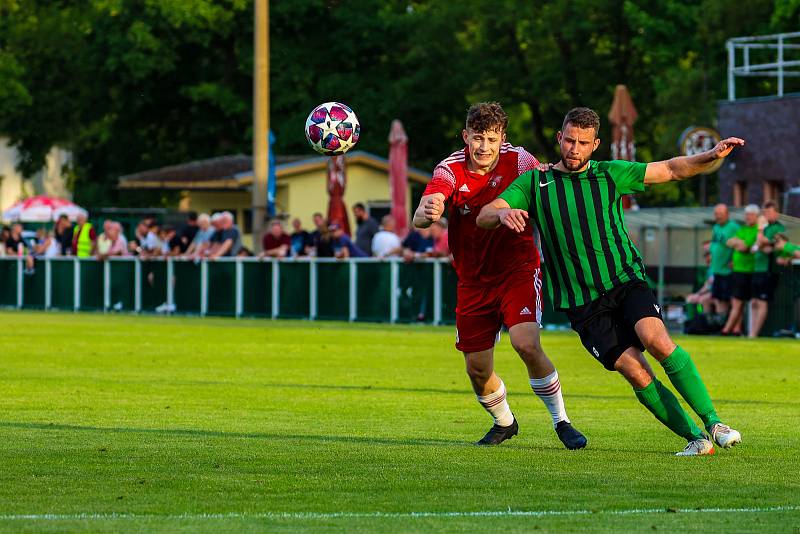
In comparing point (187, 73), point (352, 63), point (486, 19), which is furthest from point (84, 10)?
point (486, 19)

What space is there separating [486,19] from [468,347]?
48.2m

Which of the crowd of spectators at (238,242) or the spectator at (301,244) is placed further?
the spectator at (301,244)

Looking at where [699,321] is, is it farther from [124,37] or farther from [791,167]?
[124,37]

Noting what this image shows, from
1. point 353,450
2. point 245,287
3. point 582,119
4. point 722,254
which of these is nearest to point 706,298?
point 722,254

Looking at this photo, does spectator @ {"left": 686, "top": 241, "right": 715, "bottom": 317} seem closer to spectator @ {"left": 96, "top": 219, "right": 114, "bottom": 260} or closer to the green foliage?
spectator @ {"left": 96, "top": 219, "right": 114, "bottom": 260}

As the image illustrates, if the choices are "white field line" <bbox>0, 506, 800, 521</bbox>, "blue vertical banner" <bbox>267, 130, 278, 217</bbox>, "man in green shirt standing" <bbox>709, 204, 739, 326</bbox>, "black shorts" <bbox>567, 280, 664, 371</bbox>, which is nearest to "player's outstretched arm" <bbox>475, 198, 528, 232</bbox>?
"black shorts" <bbox>567, 280, 664, 371</bbox>

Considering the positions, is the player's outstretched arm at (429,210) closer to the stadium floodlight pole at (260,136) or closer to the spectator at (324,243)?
the spectator at (324,243)

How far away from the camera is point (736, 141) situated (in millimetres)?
9836

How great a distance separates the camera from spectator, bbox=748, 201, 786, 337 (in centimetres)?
2442

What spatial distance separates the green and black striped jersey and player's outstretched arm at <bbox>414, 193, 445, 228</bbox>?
38 cm

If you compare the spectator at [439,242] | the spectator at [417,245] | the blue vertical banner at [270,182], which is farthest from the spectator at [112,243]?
the spectator at [439,242]

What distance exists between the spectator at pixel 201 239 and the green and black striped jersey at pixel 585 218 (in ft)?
74.3

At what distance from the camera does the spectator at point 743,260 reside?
24.5 metres

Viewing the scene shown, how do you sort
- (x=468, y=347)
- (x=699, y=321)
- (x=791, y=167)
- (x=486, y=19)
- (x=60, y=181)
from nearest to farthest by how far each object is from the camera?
1. (x=468, y=347)
2. (x=699, y=321)
3. (x=791, y=167)
4. (x=486, y=19)
5. (x=60, y=181)
